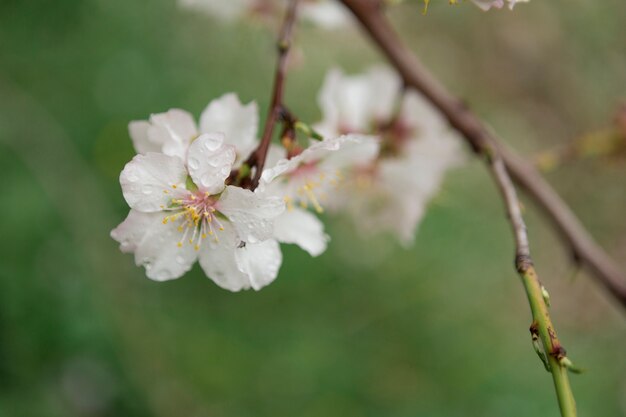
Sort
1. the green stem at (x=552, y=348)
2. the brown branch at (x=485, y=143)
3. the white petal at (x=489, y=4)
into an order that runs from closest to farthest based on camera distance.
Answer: the green stem at (x=552, y=348) → the white petal at (x=489, y=4) → the brown branch at (x=485, y=143)

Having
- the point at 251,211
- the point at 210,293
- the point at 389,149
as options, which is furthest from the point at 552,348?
the point at 210,293

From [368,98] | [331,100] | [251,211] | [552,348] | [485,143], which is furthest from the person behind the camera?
[368,98]

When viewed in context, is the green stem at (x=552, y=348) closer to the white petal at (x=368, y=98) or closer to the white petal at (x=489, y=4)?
the white petal at (x=489, y=4)

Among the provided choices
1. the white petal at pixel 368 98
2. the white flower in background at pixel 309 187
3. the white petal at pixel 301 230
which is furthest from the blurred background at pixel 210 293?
the white petal at pixel 301 230

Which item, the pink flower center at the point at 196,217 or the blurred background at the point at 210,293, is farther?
the blurred background at the point at 210,293

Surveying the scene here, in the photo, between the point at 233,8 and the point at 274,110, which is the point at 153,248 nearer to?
the point at 274,110

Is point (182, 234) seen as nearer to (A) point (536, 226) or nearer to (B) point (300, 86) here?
(B) point (300, 86)
